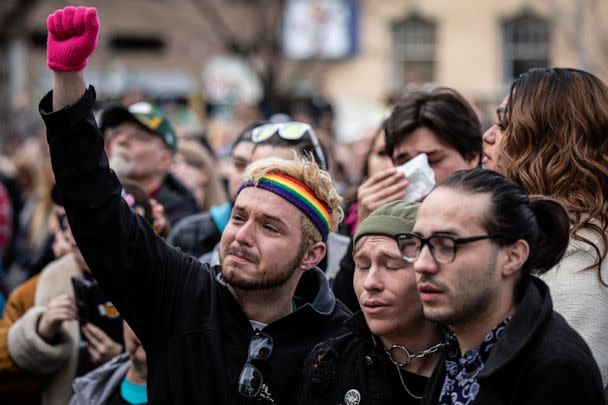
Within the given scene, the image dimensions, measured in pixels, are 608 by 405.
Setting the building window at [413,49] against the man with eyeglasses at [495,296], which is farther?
the building window at [413,49]

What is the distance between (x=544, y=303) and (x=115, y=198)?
1.37 m

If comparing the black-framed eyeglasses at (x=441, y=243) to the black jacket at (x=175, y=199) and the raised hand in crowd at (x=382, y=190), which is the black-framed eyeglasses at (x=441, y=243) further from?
the black jacket at (x=175, y=199)

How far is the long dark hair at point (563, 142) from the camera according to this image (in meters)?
3.49

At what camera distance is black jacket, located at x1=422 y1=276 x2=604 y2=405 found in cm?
262

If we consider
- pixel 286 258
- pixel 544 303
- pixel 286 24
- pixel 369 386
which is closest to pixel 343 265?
pixel 286 258

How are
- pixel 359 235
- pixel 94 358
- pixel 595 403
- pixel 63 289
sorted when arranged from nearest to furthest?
pixel 595 403
pixel 359 235
pixel 94 358
pixel 63 289

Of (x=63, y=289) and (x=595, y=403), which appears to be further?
(x=63, y=289)

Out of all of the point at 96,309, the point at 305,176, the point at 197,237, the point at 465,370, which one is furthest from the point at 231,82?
the point at 465,370

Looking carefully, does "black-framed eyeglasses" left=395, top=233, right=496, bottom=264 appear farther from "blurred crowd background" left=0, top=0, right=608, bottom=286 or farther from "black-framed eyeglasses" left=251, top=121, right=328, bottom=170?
"blurred crowd background" left=0, top=0, right=608, bottom=286

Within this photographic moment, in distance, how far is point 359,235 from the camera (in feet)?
11.5

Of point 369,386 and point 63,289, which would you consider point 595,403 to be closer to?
point 369,386

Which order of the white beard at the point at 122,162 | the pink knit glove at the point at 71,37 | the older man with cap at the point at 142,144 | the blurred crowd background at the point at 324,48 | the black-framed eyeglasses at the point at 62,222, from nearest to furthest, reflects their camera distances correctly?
1. the pink knit glove at the point at 71,37
2. the black-framed eyeglasses at the point at 62,222
3. the white beard at the point at 122,162
4. the older man with cap at the point at 142,144
5. the blurred crowd background at the point at 324,48

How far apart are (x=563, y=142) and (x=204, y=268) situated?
1.36 metres

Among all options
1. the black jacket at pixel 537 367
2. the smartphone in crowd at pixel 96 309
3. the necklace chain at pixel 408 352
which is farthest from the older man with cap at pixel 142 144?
the black jacket at pixel 537 367
